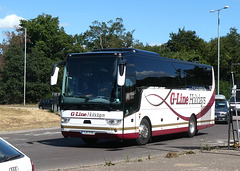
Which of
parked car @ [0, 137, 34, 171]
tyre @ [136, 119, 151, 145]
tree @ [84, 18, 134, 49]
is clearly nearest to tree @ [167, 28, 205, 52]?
tree @ [84, 18, 134, 49]

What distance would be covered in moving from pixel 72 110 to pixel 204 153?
17.0ft

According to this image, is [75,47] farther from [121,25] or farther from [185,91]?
[185,91]

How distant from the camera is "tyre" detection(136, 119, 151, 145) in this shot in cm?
1695

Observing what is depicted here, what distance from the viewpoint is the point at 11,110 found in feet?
117

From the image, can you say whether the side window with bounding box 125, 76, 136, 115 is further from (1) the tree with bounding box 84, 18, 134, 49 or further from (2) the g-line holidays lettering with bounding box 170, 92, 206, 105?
(1) the tree with bounding box 84, 18, 134, 49

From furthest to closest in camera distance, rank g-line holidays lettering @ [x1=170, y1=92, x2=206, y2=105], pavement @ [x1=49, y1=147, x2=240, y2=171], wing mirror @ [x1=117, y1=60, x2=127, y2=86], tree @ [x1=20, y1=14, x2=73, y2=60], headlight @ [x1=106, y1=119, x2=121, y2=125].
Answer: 1. tree @ [x1=20, y1=14, x2=73, y2=60]
2. g-line holidays lettering @ [x1=170, y1=92, x2=206, y2=105]
3. headlight @ [x1=106, y1=119, x2=121, y2=125]
4. wing mirror @ [x1=117, y1=60, x2=127, y2=86]
5. pavement @ [x1=49, y1=147, x2=240, y2=171]

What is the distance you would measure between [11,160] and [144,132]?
37.0 feet

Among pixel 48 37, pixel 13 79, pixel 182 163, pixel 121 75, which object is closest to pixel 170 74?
pixel 121 75

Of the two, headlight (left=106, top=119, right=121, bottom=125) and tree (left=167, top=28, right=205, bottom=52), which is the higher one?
tree (left=167, top=28, right=205, bottom=52)

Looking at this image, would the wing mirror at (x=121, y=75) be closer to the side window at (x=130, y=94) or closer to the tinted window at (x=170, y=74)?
the side window at (x=130, y=94)

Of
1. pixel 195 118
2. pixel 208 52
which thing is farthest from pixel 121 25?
pixel 195 118

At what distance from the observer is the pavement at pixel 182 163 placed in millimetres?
10343

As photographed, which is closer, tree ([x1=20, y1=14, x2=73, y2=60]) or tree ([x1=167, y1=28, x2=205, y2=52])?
tree ([x1=20, y1=14, x2=73, y2=60])

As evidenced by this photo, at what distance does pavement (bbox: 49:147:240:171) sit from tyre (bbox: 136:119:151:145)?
151 inches
